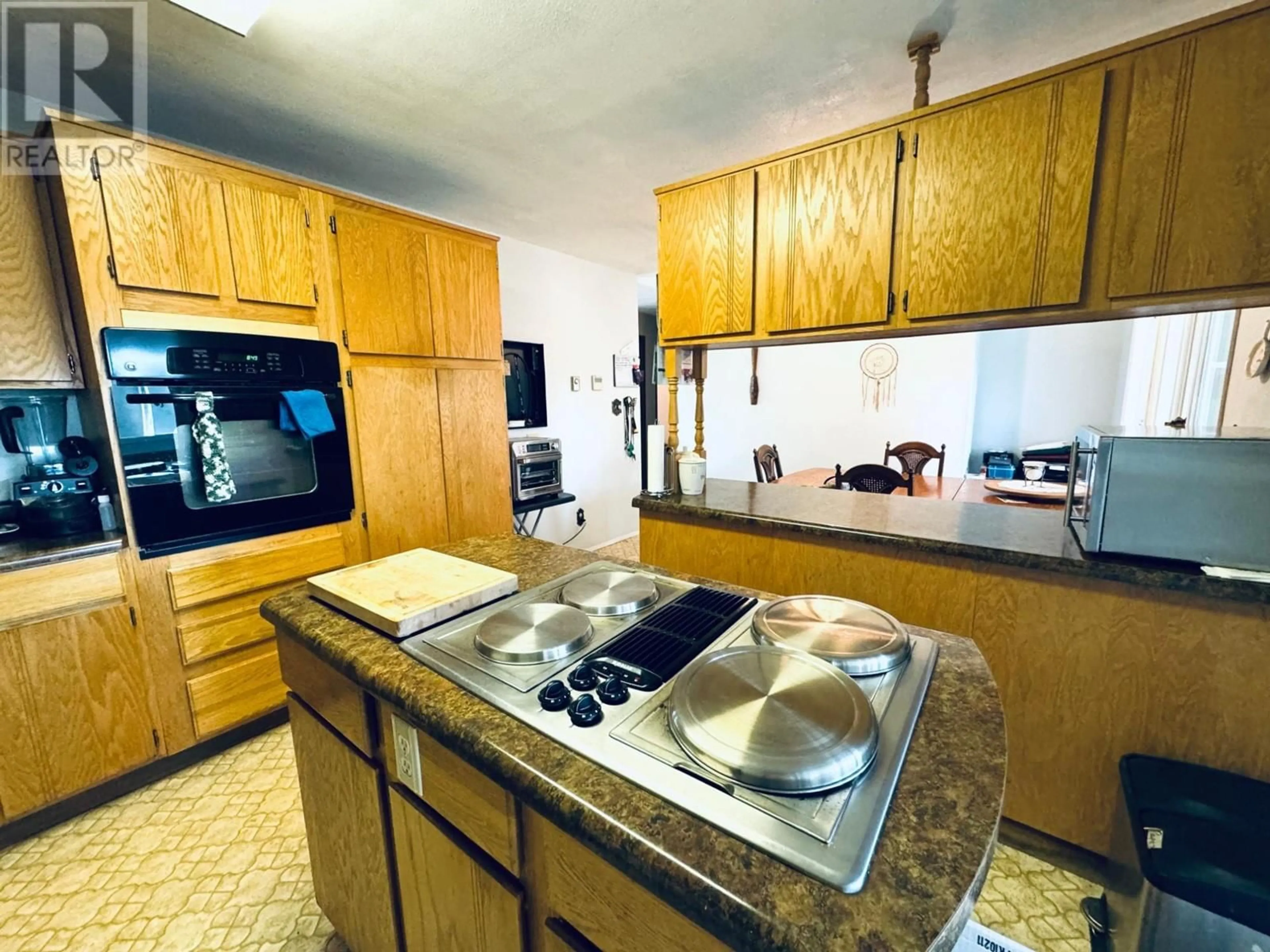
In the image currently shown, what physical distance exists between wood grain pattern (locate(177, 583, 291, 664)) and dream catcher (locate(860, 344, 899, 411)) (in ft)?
14.5

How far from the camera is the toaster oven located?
3.28m

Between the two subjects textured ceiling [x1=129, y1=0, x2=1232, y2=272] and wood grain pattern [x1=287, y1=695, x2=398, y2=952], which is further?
textured ceiling [x1=129, y1=0, x2=1232, y2=272]

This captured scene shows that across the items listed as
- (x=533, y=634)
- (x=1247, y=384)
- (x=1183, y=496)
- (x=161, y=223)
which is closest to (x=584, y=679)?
(x=533, y=634)

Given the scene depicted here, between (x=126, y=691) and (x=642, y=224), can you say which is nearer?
(x=126, y=691)

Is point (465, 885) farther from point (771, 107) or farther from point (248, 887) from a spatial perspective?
point (771, 107)

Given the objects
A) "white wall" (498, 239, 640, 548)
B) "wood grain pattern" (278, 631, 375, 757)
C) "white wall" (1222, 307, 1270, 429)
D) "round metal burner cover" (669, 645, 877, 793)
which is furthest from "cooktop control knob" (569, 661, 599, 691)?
"white wall" (498, 239, 640, 548)

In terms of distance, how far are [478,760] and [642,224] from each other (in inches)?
132

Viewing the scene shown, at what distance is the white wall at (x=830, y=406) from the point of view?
13.4 ft

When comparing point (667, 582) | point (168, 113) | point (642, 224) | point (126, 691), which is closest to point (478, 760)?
point (667, 582)

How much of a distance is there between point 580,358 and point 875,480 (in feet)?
8.12

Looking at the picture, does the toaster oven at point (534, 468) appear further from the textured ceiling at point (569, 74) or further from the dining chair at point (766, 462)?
the textured ceiling at point (569, 74)

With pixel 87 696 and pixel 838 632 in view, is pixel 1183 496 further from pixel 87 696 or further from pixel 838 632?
pixel 87 696

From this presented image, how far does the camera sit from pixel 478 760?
666mm

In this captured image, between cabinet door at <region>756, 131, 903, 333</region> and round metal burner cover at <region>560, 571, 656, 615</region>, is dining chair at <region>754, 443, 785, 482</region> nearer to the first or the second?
cabinet door at <region>756, 131, 903, 333</region>
